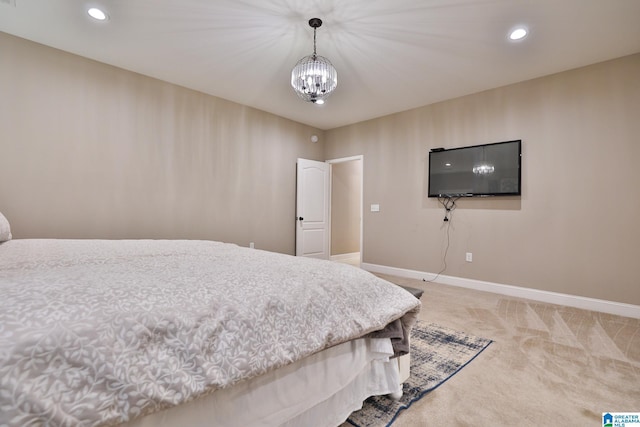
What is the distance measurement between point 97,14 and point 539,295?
5.26 meters

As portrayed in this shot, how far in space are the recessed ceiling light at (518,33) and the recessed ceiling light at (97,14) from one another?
3.57m

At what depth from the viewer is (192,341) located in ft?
2.60

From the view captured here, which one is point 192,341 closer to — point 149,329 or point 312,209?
point 149,329

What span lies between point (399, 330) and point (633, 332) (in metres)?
2.58

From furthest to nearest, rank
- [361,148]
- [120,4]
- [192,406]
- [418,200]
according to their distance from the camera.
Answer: [361,148], [418,200], [120,4], [192,406]

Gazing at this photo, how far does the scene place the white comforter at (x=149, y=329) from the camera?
0.60m

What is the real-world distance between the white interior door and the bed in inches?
144

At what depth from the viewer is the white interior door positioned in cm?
518

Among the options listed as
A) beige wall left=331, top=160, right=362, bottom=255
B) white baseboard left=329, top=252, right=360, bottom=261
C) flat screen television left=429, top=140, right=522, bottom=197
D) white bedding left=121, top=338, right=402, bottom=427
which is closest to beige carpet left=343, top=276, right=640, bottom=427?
white bedding left=121, top=338, right=402, bottom=427

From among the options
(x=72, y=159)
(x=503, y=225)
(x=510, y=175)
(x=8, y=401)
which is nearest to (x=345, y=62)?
(x=510, y=175)

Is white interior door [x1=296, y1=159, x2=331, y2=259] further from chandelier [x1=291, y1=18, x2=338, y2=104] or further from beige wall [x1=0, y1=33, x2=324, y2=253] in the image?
chandelier [x1=291, y1=18, x2=338, y2=104]

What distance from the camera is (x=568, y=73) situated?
327cm

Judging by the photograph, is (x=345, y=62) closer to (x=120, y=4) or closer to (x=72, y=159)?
(x=120, y=4)

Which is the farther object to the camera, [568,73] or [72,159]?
[568,73]
